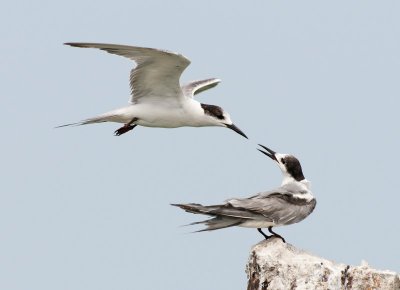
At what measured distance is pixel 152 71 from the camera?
12.9 metres

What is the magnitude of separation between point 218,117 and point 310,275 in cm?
572

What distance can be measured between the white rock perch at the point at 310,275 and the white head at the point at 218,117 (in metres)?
5.06

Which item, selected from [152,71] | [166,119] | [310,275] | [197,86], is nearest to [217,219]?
[310,275]

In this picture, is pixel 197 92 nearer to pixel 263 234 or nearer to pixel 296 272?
pixel 263 234

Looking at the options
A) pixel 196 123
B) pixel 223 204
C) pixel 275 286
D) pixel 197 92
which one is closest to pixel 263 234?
pixel 223 204

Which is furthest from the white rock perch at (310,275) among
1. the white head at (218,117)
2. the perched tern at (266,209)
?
the white head at (218,117)

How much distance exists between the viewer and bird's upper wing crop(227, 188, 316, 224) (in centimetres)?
987

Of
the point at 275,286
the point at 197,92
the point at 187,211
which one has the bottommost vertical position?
the point at 275,286

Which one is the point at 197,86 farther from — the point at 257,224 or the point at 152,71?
the point at 257,224

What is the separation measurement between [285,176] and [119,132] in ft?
11.4

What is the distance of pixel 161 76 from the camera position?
13.0 metres

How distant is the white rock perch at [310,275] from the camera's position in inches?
328

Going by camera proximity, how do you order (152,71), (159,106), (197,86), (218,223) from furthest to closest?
1. (197,86)
2. (159,106)
3. (152,71)
4. (218,223)

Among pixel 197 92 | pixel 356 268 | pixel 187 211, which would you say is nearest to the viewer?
pixel 356 268
